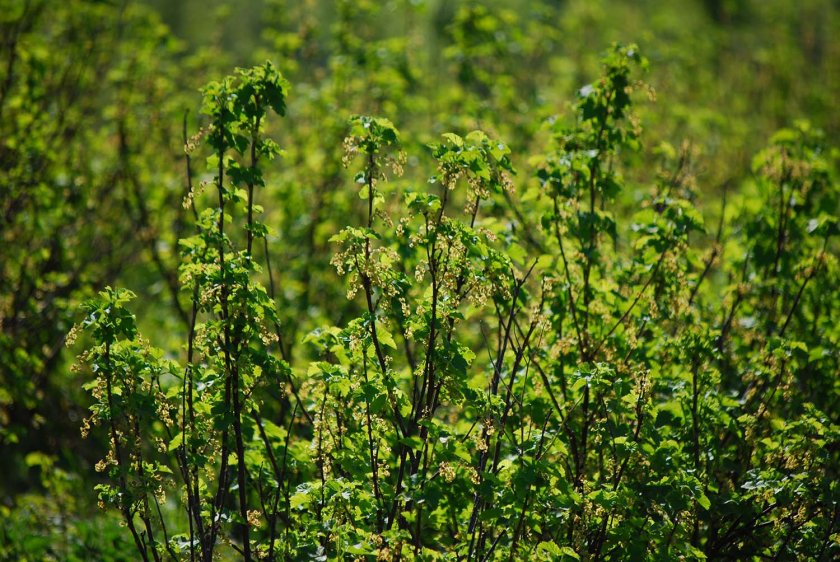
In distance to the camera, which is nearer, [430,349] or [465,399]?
[430,349]

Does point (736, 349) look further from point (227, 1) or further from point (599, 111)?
point (227, 1)

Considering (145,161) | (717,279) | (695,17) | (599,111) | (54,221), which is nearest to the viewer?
(599,111)

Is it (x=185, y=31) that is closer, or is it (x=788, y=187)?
(x=788, y=187)

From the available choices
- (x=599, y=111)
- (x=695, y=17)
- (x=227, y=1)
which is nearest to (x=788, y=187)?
(x=599, y=111)

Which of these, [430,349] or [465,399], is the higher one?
Result: [430,349]

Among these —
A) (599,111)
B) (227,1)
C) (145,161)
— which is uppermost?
(227,1)

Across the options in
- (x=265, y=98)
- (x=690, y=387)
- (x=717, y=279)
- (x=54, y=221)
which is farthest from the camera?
(x=717, y=279)

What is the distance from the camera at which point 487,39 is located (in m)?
8.29

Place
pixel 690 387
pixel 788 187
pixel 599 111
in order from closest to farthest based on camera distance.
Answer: pixel 690 387
pixel 599 111
pixel 788 187

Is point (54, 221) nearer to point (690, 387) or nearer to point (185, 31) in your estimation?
point (690, 387)

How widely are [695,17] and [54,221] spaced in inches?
887

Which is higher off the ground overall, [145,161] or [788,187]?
[145,161]

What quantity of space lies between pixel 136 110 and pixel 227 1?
87.2 feet

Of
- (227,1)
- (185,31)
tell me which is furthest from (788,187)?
(227,1)
